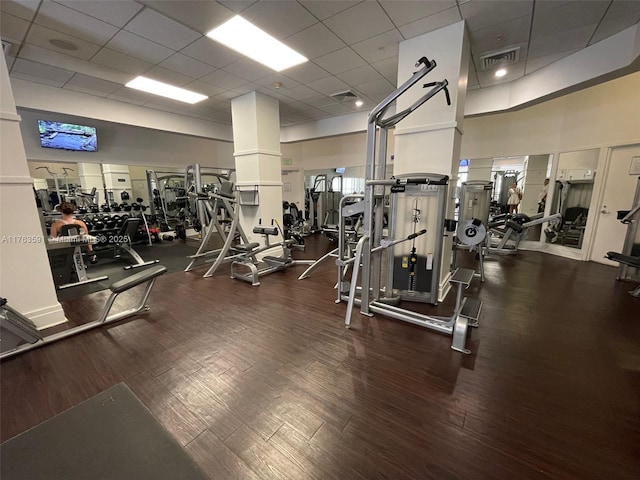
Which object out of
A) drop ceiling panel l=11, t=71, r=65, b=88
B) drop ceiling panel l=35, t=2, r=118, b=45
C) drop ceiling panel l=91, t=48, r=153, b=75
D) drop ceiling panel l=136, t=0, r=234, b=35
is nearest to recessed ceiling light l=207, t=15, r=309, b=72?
drop ceiling panel l=136, t=0, r=234, b=35

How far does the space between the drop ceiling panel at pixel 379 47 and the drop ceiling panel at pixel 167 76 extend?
284cm

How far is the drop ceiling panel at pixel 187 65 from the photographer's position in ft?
12.2

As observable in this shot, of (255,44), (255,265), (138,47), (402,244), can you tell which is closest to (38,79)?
(138,47)

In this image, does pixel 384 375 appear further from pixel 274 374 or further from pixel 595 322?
pixel 595 322

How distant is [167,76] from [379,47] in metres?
3.37

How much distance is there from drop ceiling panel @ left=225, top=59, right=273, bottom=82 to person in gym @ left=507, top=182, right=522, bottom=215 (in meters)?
6.29

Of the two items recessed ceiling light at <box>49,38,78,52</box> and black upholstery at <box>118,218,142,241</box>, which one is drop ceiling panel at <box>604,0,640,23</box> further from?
black upholstery at <box>118,218,142,241</box>

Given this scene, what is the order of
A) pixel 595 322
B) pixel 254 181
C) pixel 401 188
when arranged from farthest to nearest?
pixel 254 181 < pixel 595 322 < pixel 401 188

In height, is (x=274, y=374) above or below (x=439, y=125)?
below

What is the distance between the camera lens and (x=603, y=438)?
1.54 m

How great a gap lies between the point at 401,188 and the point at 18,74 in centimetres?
608

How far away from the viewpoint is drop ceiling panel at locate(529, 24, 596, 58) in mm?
3051

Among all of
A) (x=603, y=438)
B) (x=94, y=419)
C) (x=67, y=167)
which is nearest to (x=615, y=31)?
(x=603, y=438)

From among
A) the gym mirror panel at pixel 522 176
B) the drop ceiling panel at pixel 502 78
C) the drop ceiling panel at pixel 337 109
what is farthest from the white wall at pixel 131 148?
the gym mirror panel at pixel 522 176
